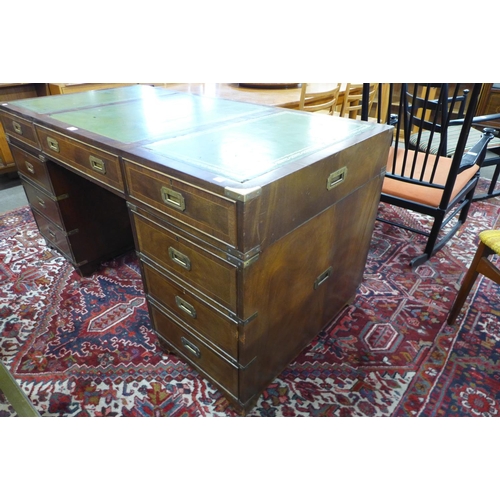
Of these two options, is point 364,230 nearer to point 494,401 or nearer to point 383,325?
point 383,325

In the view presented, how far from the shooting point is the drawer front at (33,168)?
169cm

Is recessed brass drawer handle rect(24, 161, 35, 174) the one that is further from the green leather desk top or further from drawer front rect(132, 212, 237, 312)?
drawer front rect(132, 212, 237, 312)

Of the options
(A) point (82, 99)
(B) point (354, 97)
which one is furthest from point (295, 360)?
(B) point (354, 97)

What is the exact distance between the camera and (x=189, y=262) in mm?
1075

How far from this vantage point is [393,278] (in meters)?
1.97

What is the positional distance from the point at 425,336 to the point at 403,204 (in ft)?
2.28

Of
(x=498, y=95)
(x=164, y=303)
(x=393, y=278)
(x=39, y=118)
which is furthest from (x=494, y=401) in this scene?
(x=498, y=95)

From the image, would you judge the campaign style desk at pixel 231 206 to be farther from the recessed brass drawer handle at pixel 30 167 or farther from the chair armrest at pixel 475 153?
the chair armrest at pixel 475 153

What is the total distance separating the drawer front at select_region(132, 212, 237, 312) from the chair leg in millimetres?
1059

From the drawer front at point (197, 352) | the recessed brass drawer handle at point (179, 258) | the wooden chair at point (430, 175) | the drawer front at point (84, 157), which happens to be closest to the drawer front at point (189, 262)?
the recessed brass drawer handle at point (179, 258)

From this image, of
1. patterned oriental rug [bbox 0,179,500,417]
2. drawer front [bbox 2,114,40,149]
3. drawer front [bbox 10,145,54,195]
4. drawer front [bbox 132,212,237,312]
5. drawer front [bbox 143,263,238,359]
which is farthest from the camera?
drawer front [bbox 10,145,54,195]

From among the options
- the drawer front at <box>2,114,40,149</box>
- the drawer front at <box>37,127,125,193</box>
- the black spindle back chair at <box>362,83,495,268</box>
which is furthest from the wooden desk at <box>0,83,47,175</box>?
the black spindle back chair at <box>362,83,495,268</box>

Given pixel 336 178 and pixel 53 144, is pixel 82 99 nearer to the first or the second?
pixel 53 144

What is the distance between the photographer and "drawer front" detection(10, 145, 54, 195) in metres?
1.69
